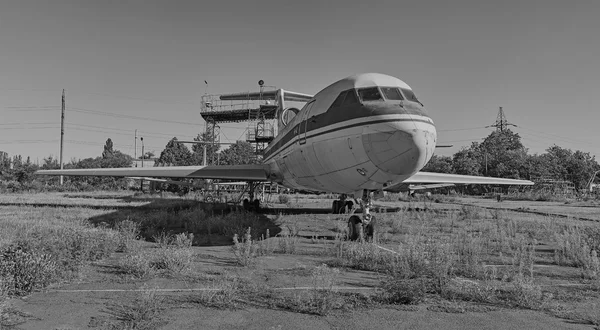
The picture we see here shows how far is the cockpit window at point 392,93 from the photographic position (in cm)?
862

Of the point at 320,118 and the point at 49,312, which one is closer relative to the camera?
the point at 49,312

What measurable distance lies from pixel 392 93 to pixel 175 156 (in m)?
89.1

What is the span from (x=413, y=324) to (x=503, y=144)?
9707cm

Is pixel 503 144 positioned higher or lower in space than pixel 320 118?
higher

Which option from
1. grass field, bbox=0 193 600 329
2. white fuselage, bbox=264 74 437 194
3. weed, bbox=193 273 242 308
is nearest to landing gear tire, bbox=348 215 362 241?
white fuselage, bbox=264 74 437 194

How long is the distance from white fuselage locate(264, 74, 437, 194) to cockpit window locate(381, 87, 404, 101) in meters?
0.09

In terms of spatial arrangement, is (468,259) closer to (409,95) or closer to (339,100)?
(409,95)

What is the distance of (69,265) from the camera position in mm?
6332

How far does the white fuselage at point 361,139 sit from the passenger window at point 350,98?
0.23ft

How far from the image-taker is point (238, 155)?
7850 cm

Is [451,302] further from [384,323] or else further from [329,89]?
[329,89]

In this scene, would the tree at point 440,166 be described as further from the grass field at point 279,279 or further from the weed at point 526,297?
the weed at point 526,297

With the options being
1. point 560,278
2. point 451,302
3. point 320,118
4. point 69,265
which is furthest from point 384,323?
point 320,118

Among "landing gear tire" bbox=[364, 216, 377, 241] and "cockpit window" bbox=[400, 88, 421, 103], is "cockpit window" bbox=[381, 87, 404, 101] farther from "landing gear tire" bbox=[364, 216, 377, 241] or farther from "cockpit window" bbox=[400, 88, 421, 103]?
"landing gear tire" bbox=[364, 216, 377, 241]
